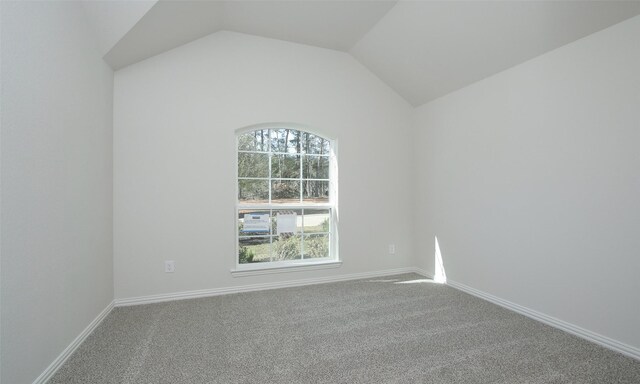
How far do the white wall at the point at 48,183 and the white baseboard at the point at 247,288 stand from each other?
0.39 meters

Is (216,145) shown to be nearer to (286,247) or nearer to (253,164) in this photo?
(253,164)

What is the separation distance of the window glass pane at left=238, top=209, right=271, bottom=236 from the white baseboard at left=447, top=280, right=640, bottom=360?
2295 mm

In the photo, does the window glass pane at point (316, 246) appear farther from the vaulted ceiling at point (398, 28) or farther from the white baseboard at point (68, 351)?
the vaulted ceiling at point (398, 28)

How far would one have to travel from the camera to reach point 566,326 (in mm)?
2238

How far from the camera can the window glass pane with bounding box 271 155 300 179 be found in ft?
11.2

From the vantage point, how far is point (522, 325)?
2.33m

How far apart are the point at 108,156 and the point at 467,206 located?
353 centimetres

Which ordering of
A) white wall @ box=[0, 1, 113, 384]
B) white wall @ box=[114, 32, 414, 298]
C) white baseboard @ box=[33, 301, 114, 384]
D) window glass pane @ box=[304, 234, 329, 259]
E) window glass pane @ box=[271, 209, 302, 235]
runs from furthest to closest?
window glass pane @ box=[304, 234, 329, 259] → window glass pane @ box=[271, 209, 302, 235] → white wall @ box=[114, 32, 414, 298] → white baseboard @ box=[33, 301, 114, 384] → white wall @ box=[0, 1, 113, 384]

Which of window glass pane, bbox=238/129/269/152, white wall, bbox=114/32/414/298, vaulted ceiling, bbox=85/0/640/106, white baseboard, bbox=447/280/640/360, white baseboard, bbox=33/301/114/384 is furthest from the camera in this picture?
window glass pane, bbox=238/129/269/152

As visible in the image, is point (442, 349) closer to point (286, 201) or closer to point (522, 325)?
point (522, 325)

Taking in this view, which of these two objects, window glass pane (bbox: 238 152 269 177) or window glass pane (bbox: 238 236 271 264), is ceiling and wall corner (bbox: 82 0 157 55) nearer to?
window glass pane (bbox: 238 152 269 177)

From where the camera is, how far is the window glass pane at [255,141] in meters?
3.26

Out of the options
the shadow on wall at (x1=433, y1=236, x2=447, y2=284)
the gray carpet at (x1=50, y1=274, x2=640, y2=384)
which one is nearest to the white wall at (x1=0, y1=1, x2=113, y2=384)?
the gray carpet at (x1=50, y1=274, x2=640, y2=384)

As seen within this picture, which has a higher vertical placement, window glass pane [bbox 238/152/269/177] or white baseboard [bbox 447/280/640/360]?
window glass pane [bbox 238/152/269/177]
